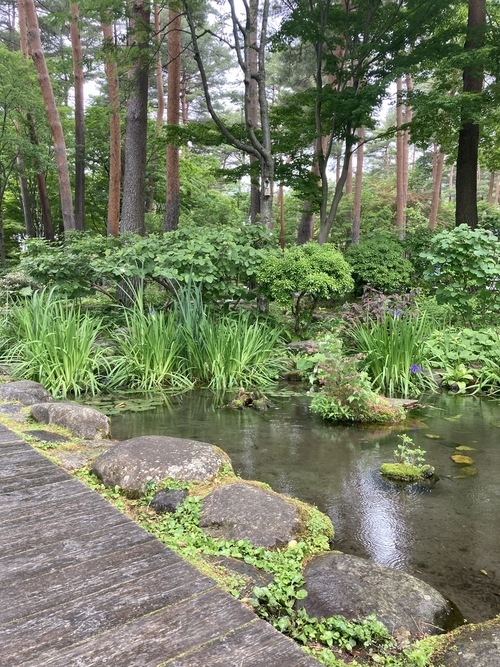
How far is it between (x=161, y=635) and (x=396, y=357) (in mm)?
3766

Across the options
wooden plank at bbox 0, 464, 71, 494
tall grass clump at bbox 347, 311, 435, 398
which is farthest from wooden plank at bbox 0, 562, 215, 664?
tall grass clump at bbox 347, 311, 435, 398

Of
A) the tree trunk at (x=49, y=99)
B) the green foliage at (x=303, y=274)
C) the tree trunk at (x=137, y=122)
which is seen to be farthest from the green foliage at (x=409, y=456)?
the tree trunk at (x=49, y=99)

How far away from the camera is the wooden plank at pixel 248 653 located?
86 centimetres

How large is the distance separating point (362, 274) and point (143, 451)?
5324 millimetres

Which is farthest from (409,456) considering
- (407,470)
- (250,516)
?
(250,516)

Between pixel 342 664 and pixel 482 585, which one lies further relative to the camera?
pixel 482 585

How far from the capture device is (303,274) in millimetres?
5230

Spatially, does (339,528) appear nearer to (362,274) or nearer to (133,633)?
(133,633)

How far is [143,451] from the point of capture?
2111 millimetres

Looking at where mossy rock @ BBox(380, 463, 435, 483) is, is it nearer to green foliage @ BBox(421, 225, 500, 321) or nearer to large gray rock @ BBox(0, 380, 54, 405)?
large gray rock @ BBox(0, 380, 54, 405)

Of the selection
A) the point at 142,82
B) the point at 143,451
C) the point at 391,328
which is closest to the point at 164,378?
the point at 391,328

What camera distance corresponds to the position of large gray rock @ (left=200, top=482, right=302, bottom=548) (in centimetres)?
159

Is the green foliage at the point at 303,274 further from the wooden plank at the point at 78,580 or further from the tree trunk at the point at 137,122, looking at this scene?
the wooden plank at the point at 78,580

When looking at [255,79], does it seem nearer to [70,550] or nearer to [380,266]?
[380,266]
